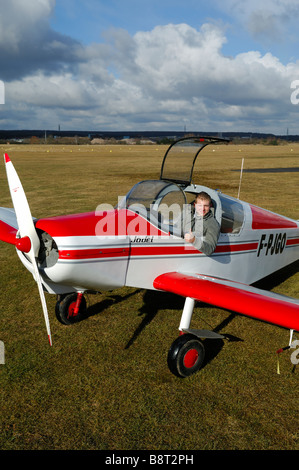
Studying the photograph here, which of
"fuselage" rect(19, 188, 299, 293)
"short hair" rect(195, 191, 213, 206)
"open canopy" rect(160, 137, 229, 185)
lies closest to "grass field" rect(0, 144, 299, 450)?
"fuselage" rect(19, 188, 299, 293)

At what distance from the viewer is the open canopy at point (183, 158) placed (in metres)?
5.69

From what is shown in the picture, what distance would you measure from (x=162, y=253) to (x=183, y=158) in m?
1.79

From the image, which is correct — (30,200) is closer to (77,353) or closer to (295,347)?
(77,353)

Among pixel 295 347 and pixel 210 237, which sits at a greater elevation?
pixel 210 237

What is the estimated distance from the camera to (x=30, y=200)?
52.7ft

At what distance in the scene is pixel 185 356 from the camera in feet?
13.8

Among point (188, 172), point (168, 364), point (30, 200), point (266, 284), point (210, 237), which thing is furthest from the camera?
point (30, 200)

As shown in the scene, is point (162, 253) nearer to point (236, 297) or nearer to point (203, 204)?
point (203, 204)

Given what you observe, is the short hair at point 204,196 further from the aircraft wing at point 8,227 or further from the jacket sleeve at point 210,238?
the aircraft wing at point 8,227

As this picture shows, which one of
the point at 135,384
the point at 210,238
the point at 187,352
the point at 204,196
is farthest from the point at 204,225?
the point at 135,384

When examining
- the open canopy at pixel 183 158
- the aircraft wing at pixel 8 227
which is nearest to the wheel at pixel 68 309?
the aircraft wing at pixel 8 227

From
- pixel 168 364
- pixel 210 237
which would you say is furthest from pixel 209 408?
pixel 210 237

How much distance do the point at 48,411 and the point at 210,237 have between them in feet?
9.72

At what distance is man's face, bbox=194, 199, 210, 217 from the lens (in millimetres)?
4973
